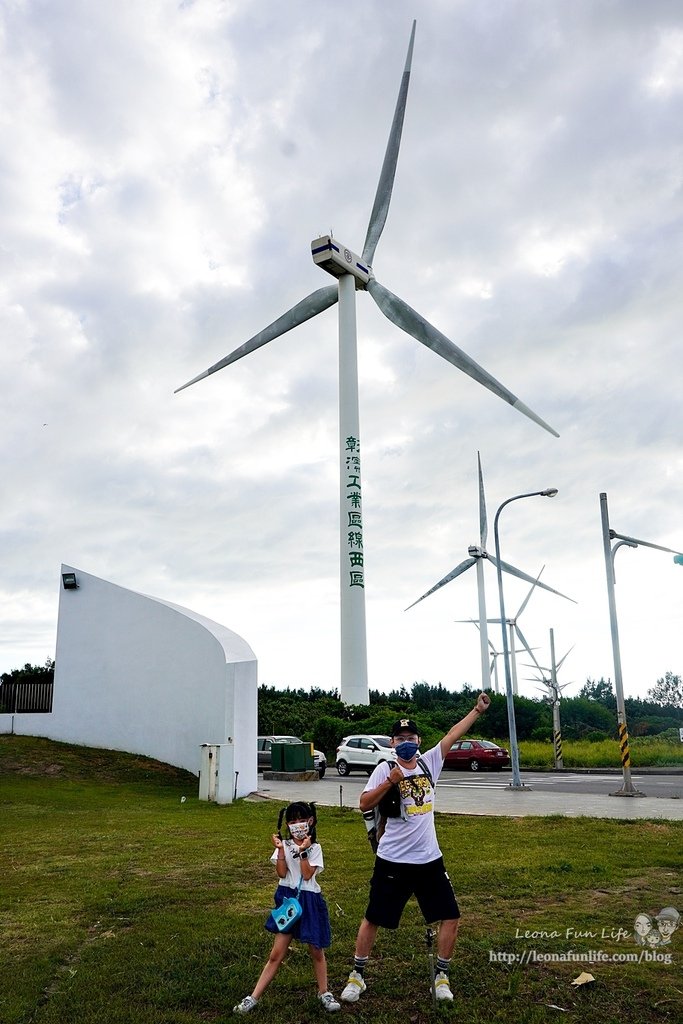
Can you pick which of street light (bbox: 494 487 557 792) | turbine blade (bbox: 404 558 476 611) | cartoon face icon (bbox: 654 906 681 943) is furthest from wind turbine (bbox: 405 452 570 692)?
cartoon face icon (bbox: 654 906 681 943)

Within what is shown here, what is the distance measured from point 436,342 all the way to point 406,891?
36.2 metres

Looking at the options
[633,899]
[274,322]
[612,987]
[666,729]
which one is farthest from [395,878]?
[666,729]

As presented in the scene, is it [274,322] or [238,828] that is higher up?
[274,322]

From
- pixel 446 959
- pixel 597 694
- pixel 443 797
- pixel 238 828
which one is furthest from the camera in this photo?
pixel 597 694

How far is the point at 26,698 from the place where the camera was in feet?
91.8

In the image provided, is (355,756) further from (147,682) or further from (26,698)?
(26,698)

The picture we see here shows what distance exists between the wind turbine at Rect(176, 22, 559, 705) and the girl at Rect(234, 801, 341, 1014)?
112ft

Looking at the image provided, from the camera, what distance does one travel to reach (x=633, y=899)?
7777 millimetres

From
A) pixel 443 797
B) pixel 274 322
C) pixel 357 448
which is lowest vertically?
pixel 443 797

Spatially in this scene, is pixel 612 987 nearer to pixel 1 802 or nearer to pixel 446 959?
pixel 446 959

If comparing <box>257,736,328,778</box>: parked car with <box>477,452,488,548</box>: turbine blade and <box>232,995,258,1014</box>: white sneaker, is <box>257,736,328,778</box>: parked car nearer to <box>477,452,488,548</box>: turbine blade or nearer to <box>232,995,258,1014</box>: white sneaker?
<box>477,452,488,548</box>: turbine blade

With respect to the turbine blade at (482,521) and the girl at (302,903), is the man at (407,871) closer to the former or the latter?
the girl at (302,903)

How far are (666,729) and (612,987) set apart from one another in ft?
163

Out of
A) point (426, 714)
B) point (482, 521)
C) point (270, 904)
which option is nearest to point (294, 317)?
point (482, 521)
